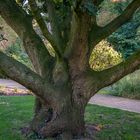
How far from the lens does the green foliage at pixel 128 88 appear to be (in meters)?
13.8

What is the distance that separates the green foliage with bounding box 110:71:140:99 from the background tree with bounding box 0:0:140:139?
20.9 feet

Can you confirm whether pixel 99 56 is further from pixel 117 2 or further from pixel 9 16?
pixel 9 16

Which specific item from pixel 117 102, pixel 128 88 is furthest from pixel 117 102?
pixel 128 88

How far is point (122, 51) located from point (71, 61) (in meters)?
14.1

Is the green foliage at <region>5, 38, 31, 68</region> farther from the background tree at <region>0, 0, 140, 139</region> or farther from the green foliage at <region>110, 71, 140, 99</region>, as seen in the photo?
the background tree at <region>0, 0, 140, 139</region>

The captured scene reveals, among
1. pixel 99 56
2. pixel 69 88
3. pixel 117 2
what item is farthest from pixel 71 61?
pixel 117 2

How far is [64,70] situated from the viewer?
7324 mm

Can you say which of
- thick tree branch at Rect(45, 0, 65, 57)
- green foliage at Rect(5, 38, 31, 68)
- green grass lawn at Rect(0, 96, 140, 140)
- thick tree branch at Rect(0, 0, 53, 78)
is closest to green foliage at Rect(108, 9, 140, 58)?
green foliage at Rect(5, 38, 31, 68)

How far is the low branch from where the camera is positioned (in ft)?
21.7

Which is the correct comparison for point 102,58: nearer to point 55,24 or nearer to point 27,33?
point 55,24

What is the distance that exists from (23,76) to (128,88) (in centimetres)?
798

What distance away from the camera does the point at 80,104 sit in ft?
23.9

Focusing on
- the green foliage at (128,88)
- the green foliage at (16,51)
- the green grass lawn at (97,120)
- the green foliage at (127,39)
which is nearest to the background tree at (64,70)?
the green grass lawn at (97,120)

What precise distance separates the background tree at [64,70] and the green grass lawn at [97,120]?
574mm
